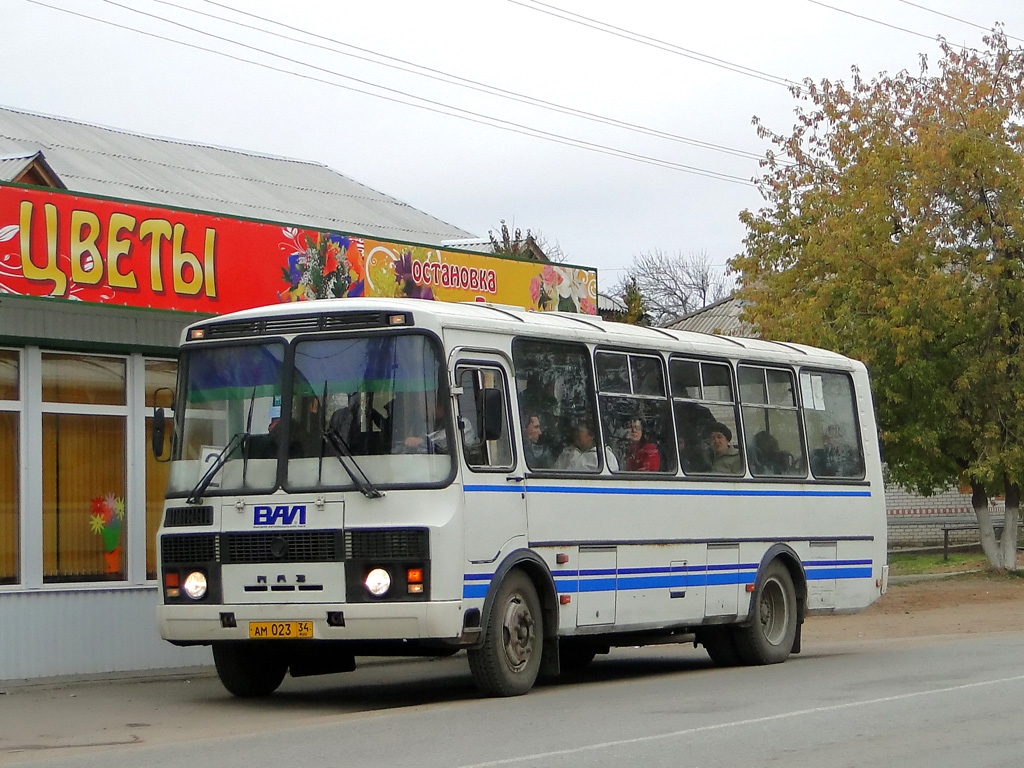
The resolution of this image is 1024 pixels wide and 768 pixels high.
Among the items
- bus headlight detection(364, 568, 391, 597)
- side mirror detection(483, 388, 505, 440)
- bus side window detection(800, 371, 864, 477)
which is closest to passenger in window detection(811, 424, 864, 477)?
bus side window detection(800, 371, 864, 477)

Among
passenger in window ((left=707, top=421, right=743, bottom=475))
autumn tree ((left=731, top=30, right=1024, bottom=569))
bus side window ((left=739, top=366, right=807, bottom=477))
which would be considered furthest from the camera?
autumn tree ((left=731, top=30, right=1024, bottom=569))

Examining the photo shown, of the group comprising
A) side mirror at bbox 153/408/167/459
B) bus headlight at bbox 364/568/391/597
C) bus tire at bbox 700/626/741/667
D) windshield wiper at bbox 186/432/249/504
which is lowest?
bus tire at bbox 700/626/741/667

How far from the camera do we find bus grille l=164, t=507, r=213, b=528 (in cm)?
1221

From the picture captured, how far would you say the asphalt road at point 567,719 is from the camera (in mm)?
9031

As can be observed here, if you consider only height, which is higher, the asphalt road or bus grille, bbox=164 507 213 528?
bus grille, bbox=164 507 213 528

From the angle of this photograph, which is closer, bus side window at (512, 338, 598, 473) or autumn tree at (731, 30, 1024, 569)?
bus side window at (512, 338, 598, 473)

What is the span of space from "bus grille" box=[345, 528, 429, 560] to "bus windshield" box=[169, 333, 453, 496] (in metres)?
0.36

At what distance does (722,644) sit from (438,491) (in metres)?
5.32

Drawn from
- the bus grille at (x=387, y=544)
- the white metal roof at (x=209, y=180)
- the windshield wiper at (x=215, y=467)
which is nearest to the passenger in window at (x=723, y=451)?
the bus grille at (x=387, y=544)

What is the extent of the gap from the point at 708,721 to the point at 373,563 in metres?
2.67

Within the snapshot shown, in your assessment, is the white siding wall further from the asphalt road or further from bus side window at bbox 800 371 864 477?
bus side window at bbox 800 371 864 477

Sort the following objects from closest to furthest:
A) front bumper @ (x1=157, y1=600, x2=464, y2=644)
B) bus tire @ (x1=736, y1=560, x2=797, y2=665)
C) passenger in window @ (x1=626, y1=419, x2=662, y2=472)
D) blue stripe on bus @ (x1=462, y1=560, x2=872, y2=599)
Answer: front bumper @ (x1=157, y1=600, x2=464, y2=644)
blue stripe on bus @ (x1=462, y1=560, x2=872, y2=599)
passenger in window @ (x1=626, y1=419, x2=662, y2=472)
bus tire @ (x1=736, y1=560, x2=797, y2=665)

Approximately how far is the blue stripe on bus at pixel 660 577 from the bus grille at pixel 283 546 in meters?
1.02

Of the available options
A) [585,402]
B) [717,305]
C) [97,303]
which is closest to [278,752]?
[585,402]
